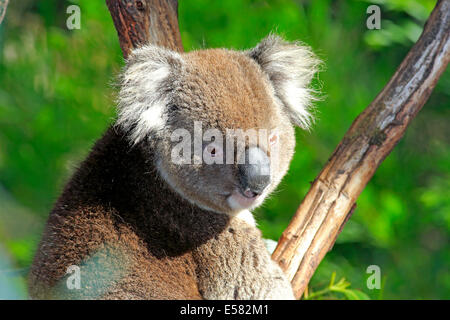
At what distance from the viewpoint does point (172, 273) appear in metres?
2.20

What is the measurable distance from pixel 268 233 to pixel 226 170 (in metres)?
3.46

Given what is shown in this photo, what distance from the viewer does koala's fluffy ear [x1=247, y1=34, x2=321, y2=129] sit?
2490 mm

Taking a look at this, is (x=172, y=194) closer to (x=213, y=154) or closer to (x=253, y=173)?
(x=213, y=154)

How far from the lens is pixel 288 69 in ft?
8.30

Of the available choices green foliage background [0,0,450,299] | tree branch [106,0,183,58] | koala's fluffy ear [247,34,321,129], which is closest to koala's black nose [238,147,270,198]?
koala's fluffy ear [247,34,321,129]

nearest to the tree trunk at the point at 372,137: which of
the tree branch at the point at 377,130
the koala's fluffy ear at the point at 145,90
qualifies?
the tree branch at the point at 377,130

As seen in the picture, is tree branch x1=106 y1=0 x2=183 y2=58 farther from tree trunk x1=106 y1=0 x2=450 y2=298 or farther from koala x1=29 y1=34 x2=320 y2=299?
tree trunk x1=106 y1=0 x2=450 y2=298

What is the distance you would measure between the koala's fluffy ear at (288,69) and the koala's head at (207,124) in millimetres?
121


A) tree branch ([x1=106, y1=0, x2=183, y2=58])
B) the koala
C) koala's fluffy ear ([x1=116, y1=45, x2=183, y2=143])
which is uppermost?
tree branch ([x1=106, y1=0, x2=183, y2=58])

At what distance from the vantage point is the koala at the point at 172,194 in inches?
82.9

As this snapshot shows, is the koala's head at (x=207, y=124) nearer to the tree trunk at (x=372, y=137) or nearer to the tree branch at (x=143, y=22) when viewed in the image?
the tree trunk at (x=372, y=137)

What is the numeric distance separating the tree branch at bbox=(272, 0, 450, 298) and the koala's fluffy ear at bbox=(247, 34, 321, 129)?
0.28 metres
